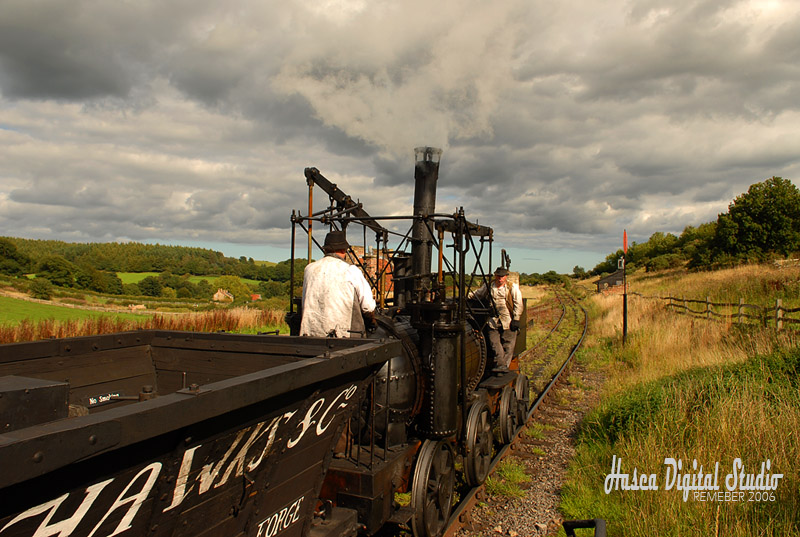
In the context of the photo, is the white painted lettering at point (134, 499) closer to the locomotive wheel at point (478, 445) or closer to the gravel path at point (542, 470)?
the gravel path at point (542, 470)

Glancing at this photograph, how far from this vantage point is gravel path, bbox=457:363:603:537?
5.13 metres

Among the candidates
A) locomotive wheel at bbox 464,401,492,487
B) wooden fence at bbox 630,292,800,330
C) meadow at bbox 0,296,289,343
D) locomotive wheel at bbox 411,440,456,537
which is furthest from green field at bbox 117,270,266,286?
locomotive wheel at bbox 411,440,456,537

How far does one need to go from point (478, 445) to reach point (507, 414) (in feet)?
5.43

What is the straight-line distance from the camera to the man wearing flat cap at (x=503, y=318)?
320 inches

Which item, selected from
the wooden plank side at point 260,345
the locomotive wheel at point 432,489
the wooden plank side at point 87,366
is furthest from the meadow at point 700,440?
the wooden plank side at point 87,366

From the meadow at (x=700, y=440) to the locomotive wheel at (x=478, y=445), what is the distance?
97 centimetres

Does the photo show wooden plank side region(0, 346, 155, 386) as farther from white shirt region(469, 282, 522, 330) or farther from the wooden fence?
the wooden fence

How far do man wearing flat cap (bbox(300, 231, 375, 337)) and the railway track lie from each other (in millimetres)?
2372

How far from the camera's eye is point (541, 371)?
12648 mm

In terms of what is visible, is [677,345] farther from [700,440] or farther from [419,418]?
[419,418]

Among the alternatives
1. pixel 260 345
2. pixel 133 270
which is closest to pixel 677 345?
pixel 260 345

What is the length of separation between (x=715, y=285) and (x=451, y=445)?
79.3 ft

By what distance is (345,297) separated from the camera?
423 cm

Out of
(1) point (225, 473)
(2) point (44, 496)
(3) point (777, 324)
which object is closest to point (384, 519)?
(1) point (225, 473)
